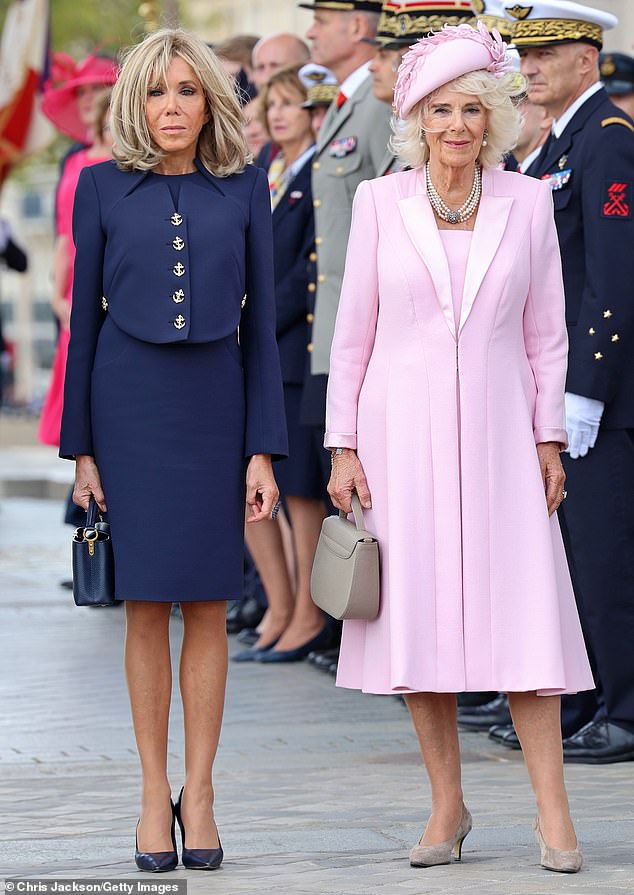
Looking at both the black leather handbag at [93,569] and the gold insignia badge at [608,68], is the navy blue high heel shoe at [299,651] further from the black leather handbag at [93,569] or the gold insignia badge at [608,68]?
the black leather handbag at [93,569]

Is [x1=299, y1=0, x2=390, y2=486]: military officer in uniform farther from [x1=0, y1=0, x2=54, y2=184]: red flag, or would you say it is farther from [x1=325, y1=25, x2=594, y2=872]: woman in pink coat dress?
[x1=0, y1=0, x2=54, y2=184]: red flag

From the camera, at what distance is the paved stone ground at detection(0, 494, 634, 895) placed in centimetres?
463

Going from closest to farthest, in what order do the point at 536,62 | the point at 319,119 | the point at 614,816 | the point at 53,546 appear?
the point at 614,816
the point at 536,62
the point at 319,119
the point at 53,546

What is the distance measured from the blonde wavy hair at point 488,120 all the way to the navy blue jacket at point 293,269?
3181 mm

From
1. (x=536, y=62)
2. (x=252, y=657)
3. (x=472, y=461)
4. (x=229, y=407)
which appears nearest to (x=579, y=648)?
(x=472, y=461)

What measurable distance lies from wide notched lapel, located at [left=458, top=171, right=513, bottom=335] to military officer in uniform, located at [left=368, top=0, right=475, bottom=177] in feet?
7.66

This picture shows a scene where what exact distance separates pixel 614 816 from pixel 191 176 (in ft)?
6.62

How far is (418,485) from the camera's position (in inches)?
186

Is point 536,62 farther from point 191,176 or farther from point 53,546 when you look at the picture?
point 53,546

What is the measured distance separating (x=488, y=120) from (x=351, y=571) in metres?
1.15

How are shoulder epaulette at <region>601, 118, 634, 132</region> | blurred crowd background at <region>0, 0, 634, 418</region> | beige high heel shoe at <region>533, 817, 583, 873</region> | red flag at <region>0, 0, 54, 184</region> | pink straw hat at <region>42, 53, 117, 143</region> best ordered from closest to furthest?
beige high heel shoe at <region>533, 817, 583, 873</region> → shoulder epaulette at <region>601, 118, 634, 132</region> → pink straw hat at <region>42, 53, 117, 143</region> → blurred crowd background at <region>0, 0, 634, 418</region> → red flag at <region>0, 0, 54, 184</region>

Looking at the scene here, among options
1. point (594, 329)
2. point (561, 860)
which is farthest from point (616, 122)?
point (561, 860)

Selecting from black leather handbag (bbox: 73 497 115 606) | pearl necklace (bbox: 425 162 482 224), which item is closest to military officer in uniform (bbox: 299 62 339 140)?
pearl necklace (bbox: 425 162 482 224)

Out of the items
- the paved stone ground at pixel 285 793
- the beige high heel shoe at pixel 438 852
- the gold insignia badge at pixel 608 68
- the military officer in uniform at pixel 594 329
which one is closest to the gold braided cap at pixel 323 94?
the gold insignia badge at pixel 608 68
